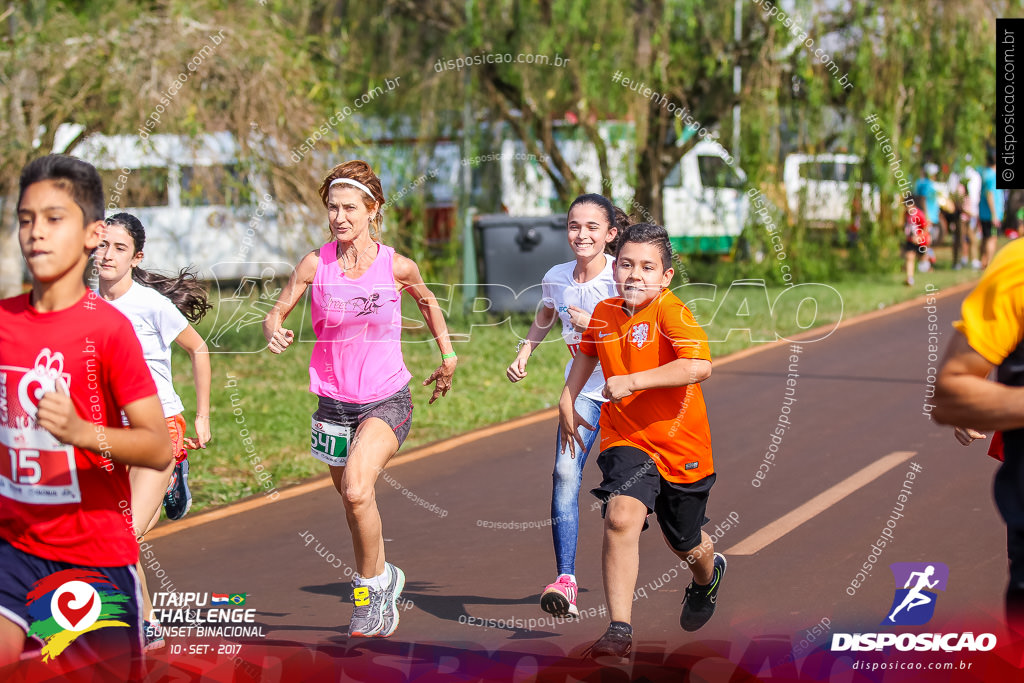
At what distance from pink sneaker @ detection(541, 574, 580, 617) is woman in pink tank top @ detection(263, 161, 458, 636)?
64cm

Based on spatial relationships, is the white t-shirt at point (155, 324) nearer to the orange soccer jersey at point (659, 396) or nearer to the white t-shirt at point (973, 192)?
the orange soccer jersey at point (659, 396)

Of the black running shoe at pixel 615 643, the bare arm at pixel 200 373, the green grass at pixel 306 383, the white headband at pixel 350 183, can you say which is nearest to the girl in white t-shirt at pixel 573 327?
the black running shoe at pixel 615 643

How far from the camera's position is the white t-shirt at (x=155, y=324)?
477 cm

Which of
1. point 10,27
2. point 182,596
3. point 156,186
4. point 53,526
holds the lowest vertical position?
point 182,596

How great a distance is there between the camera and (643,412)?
14.5 feet

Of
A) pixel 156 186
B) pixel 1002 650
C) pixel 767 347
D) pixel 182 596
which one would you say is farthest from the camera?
pixel 767 347

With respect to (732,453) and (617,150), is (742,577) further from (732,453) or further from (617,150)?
(617,150)

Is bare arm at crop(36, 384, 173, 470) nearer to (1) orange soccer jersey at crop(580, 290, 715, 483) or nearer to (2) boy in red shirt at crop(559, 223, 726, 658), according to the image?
(2) boy in red shirt at crop(559, 223, 726, 658)

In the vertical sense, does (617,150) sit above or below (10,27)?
below

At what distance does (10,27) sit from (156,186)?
2.29m

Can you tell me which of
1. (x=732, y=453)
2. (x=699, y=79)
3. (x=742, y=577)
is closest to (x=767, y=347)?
(x=732, y=453)

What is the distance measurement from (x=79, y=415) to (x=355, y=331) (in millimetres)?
1925

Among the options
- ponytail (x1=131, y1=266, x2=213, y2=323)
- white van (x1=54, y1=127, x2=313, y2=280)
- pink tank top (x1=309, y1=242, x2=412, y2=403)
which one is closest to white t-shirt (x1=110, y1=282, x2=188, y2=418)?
ponytail (x1=131, y1=266, x2=213, y2=323)

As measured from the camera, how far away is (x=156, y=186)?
11.9 m
